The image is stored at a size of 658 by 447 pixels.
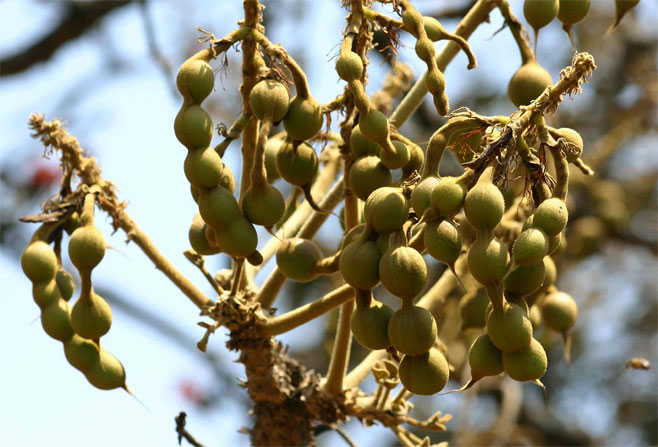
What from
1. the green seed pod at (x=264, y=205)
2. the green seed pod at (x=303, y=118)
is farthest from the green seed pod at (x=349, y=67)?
the green seed pod at (x=264, y=205)

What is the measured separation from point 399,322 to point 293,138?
0.36m

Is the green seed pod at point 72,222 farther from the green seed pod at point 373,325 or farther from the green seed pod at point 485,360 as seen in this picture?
the green seed pod at point 485,360

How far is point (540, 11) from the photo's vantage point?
5.08 ft

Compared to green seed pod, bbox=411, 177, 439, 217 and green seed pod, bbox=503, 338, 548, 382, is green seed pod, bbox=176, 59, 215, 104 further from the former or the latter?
green seed pod, bbox=503, 338, 548, 382

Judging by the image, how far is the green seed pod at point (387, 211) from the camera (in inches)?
47.1

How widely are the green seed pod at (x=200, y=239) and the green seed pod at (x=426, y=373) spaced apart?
40 centimetres

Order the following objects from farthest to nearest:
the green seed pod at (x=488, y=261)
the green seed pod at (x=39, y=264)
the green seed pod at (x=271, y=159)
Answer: the green seed pod at (x=271, y=159) < the green seed pod at (x=39, y=264) < the green seed pod at (x=488, y=261)

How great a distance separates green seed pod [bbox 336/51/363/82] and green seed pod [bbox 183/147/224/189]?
217 millimetres

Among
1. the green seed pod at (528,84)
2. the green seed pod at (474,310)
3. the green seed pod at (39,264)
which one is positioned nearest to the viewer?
the green seed pod at (528,84)

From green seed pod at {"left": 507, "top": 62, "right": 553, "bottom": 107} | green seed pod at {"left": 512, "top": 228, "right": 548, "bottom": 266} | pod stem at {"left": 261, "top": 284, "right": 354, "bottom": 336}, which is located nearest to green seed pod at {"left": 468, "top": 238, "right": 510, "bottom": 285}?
green seed pod at {"left": 512, "top": 228, "right": 548, "bottom": 266}

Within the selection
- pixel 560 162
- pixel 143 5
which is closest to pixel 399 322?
pixel 560 162

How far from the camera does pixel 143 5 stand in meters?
3.50

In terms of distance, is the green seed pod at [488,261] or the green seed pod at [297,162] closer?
the green seed pod at [488,261]

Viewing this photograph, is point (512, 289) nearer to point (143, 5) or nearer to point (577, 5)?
point (577, 5)
